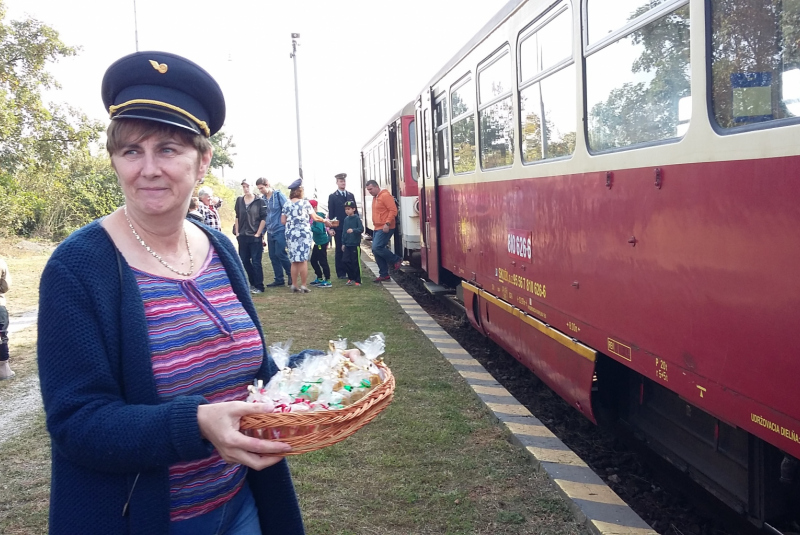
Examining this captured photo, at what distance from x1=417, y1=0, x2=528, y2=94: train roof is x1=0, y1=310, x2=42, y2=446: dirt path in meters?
4.88

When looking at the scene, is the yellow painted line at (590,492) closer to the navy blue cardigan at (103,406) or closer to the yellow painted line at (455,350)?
the navy blue cardigan at (103,406)

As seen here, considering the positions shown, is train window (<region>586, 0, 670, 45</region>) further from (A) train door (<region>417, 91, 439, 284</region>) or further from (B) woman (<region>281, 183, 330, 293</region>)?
(B) woman (<region>281, 183, 330, 293</region>)

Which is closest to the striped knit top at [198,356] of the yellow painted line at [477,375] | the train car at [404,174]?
the yellow painted line at [477,375]

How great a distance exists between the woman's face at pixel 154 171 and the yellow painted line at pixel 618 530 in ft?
8.86

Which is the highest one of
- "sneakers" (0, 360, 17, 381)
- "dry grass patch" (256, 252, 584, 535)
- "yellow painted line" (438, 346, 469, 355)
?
"sneakers" (0, 360, 17, 381)

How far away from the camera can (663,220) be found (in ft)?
11.3

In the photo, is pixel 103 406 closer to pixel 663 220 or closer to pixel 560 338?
pixel 663 220

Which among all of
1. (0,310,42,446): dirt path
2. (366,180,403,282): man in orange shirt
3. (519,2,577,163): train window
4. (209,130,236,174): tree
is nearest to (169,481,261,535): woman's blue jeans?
(519,2,577,163): train window

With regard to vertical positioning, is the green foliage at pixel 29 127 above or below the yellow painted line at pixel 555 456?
above

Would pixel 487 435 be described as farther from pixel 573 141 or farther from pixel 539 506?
pixel 573 141

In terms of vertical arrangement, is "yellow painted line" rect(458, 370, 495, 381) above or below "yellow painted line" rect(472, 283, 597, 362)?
below

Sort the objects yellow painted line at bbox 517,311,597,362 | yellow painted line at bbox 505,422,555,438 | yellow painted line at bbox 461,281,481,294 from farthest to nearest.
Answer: yellow painted line at bbox 461,281,481,294 → yellow painted line at bbox 505,422,555,438 → yellow painted line at bbox 517,311,597,362

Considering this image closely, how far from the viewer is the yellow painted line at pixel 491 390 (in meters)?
5.84

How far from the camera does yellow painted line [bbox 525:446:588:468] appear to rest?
4.32 meters
